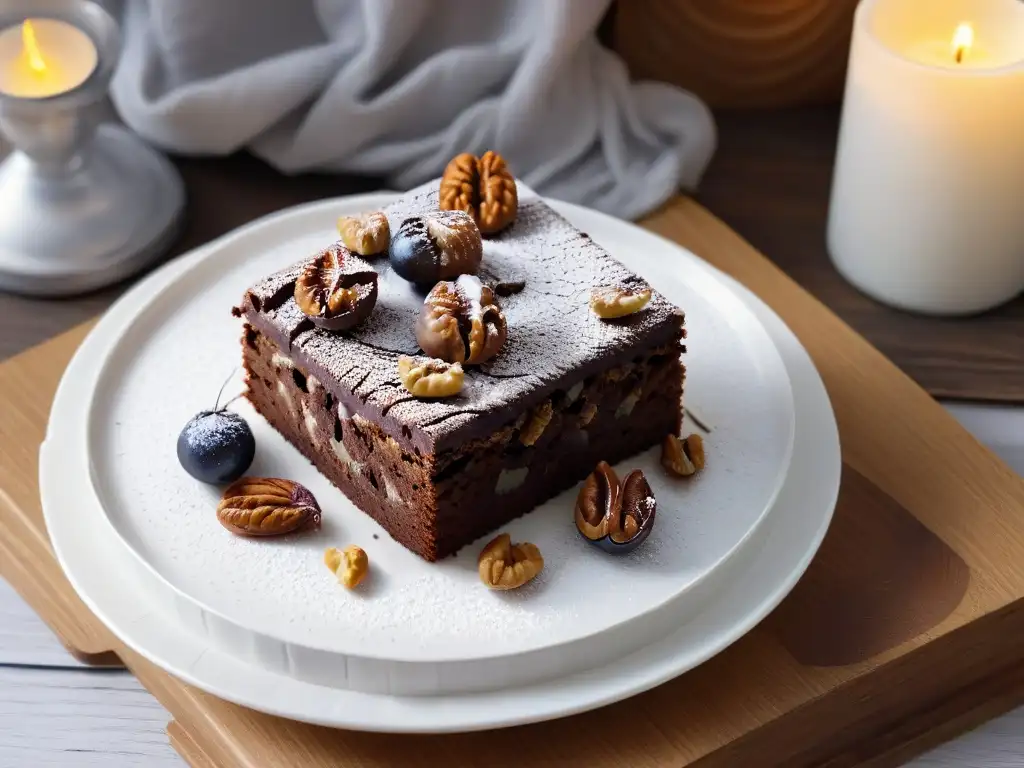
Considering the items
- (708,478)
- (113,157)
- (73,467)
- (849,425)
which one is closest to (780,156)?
(849,425)

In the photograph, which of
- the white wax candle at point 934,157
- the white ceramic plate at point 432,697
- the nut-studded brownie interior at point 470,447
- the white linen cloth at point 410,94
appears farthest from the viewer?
the white linen cloth at point 410,94

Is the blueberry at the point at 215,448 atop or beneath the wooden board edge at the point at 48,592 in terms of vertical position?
atop

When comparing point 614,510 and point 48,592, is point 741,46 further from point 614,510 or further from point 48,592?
point 48,592

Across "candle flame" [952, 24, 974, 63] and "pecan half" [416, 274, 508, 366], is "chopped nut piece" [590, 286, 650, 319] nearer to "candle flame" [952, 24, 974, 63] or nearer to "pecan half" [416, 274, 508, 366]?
"pecan half" [416, 274, 508, 366]

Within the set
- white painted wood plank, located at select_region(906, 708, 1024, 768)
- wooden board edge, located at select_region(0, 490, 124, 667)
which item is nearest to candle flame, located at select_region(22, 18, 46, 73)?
wooden board edge, located at select_region(0, 490, 124, 667)

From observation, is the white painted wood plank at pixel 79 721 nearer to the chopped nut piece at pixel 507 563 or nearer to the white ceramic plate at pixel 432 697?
the white ceramic plate at pixel 432 697

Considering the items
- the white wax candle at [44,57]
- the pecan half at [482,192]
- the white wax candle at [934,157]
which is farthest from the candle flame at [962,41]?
the white wax candle at [44,57]

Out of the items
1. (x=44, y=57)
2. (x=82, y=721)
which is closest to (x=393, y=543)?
(x=82, y=721)

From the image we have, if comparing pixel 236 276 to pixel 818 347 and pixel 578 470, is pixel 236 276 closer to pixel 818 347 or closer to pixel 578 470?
pixel 578 470
